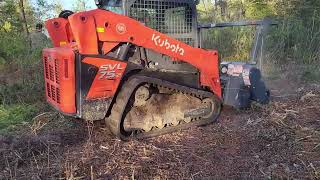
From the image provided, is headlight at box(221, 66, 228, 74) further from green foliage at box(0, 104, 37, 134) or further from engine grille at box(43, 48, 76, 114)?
green foliage at box(0, 104, 37, 134)

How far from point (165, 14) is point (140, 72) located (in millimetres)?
985

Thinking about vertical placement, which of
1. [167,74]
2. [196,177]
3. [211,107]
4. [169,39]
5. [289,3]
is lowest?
[196,177]

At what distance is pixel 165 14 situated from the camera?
5527 millimetres

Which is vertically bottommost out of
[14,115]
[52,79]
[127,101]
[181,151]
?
[181,151]

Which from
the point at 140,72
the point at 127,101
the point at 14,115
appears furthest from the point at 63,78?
the point at 14,115

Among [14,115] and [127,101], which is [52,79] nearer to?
[127,101]

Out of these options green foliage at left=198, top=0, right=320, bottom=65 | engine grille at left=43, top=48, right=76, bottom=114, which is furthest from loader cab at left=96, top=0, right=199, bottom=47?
green foliage at left=198, top=0, right=320, bottom=65

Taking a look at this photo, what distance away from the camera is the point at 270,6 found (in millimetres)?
13812

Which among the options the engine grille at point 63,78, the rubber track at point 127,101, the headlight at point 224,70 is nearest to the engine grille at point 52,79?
the engine grille at point 63,78

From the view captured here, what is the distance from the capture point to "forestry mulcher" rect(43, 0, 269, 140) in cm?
463

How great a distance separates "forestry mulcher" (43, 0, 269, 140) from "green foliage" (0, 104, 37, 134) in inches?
40.6

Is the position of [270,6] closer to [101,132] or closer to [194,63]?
[194,63]

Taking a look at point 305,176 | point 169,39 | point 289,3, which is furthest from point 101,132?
point 289,3

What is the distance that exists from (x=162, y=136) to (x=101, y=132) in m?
0.82
